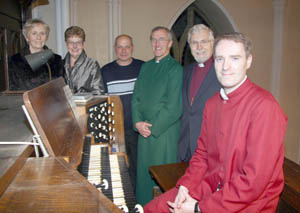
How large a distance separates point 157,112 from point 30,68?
1041 millimetres

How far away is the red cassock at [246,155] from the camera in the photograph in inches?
44.0

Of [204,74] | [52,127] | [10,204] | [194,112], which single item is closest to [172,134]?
[194,112]

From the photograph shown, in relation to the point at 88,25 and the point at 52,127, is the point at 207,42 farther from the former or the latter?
the point at 88,25

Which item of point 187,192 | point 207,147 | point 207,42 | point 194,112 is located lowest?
point 187,192

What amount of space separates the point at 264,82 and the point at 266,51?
0.60 metres

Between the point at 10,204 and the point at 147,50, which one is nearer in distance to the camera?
the point at 10,204

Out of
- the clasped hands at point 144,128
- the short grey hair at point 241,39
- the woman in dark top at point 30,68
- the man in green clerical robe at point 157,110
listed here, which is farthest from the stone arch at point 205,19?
the short grey hair at point 241,39

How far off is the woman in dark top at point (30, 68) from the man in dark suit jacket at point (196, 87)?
1.06 metres

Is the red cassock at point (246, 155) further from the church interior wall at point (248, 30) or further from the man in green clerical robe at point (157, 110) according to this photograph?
the church interior wall at point (248, 30)

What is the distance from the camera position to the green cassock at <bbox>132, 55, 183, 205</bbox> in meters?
2.19

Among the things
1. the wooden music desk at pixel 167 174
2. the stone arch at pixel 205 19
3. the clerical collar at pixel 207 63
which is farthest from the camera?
the stone arch at pixel 205 19

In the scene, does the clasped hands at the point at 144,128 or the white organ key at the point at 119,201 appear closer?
the white organ key at the point at 119,201

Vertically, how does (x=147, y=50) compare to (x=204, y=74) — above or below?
above

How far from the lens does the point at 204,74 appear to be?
2082 millimetres
